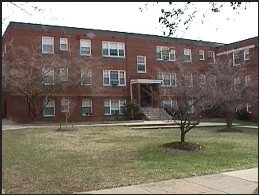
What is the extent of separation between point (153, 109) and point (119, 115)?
315 centimetres

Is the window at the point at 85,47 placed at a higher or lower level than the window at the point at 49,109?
higher

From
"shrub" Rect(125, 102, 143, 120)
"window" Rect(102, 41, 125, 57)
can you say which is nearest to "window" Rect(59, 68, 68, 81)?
"window" Rect(102, 41, 125, 57)

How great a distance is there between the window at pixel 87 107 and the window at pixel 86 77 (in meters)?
2.00

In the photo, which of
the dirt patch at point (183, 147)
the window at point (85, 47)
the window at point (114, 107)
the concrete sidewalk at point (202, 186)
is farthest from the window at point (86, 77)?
the concrete sidewalk at point (202, 186)

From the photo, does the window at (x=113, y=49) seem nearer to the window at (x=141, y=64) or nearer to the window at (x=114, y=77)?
the window at (x=114, y=77)

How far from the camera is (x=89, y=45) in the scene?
28984 millimetres

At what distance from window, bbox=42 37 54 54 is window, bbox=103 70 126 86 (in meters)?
5.28

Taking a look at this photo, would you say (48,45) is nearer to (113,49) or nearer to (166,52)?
(113,49)

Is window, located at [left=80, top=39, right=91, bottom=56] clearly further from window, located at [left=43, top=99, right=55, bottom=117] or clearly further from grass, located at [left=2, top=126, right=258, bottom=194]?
grass, located at [left=2, top=126, right=258, bottom=194]

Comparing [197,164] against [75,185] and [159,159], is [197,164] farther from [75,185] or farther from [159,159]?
[75,185]

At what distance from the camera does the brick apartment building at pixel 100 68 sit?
84.6 feet

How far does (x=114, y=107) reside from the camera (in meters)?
30.1

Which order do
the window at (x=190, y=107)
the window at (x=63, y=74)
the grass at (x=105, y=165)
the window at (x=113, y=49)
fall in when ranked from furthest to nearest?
the window at (x=113, y=49) → the window at (x=63, y=74) → the window at (x=190, y=107) → the grass at (x=105, y=165)

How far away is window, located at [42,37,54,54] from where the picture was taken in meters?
26.8
